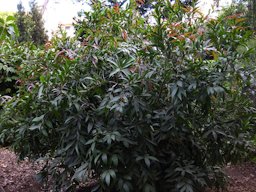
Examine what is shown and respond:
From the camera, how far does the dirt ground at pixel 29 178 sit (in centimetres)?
387

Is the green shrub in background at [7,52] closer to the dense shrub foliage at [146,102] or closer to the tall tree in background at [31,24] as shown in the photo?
the dense shrub foliage at [146,102]

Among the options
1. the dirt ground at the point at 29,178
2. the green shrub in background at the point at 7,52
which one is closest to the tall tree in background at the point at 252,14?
the dirt ground at the point at 29,178

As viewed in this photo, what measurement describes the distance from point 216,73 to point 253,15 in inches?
148

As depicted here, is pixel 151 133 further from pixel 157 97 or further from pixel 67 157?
pixel 67 157

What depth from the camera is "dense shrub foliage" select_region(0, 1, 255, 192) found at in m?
2.49

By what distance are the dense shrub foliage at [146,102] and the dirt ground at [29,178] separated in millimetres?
927

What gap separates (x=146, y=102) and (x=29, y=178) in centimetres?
246

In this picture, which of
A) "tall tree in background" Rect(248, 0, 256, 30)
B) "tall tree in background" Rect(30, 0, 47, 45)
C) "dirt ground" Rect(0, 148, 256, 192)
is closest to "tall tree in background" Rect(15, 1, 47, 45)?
"tall tree in background" Rect(30, 0, 47, 45)

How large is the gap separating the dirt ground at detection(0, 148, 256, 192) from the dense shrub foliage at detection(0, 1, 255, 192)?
0.93 m

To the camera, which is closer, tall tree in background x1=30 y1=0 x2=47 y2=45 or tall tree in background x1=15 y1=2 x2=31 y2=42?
tall tree in background x1=15 y1=2 x2=31 y2=42

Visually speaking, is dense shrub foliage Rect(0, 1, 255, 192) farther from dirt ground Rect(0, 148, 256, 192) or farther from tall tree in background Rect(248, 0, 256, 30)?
tall tree in background Rect(248, 0, 256, 30)

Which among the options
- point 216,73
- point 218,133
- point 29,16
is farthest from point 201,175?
point 29,16

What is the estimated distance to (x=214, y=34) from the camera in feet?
8.27

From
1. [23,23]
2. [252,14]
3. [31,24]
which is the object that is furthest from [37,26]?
[252,14]
